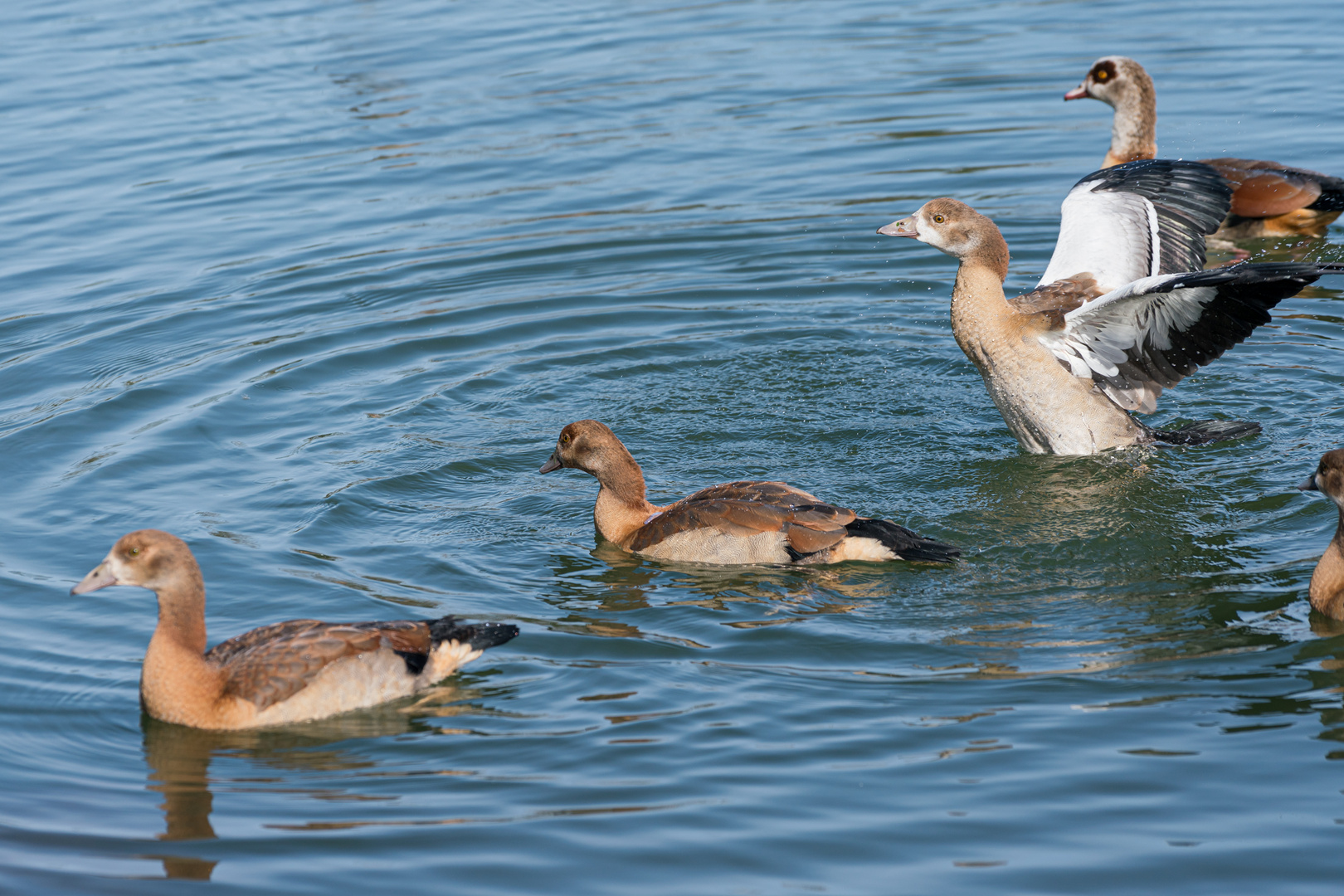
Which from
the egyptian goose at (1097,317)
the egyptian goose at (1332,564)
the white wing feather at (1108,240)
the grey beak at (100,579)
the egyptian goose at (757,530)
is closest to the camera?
the grey beak at (100,579)

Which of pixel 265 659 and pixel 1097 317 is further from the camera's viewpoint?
pixel 1097 317

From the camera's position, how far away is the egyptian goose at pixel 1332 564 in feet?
23.6

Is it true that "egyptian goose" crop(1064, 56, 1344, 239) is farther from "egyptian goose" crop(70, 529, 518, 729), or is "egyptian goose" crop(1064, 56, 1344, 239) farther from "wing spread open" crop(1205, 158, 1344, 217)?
"egyptian goose" crop(70, 529, 518, 729)

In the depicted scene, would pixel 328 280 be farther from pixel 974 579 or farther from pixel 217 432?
pixel 974 579

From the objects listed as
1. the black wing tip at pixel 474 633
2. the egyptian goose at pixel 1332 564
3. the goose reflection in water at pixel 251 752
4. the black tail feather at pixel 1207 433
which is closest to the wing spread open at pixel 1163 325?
the black tail feather at pixel 1207 433

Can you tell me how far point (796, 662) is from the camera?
705cm

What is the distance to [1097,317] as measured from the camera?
911cm

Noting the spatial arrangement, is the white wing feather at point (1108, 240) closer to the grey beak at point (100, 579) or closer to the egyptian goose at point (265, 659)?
the egyptian goose at point (265, 659)

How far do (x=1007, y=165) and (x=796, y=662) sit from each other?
9.57m

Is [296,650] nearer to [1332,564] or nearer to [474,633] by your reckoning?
[474,633]

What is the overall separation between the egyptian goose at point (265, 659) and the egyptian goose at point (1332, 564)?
157 inches

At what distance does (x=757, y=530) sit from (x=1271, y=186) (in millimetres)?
7153

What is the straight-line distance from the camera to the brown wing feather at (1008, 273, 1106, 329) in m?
9.43

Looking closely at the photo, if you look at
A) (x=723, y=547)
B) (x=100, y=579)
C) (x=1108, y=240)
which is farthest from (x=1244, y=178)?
(x=100, y=579)
